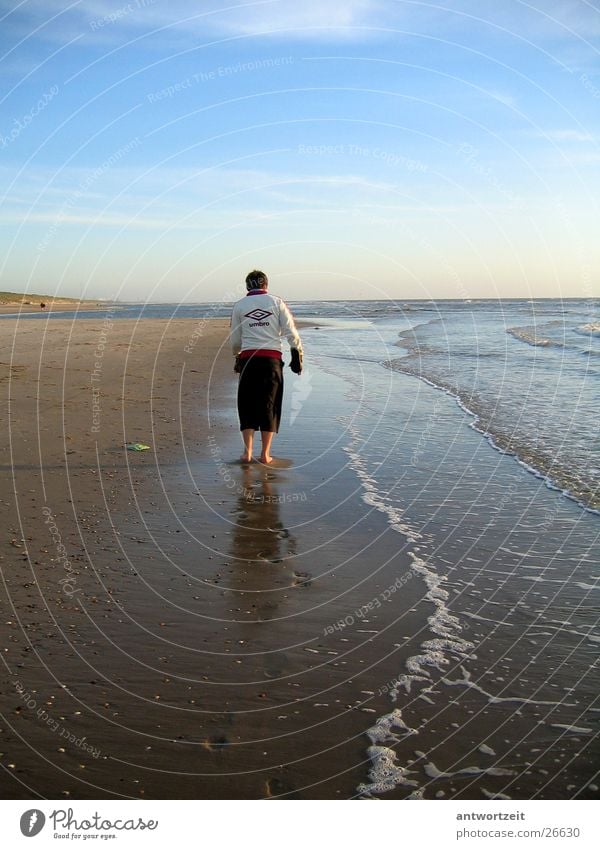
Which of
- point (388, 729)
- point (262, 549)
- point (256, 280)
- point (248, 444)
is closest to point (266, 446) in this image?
point (248, 444)

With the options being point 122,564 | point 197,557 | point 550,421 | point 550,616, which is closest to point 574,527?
point 550,616

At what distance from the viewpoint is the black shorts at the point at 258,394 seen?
929 cm

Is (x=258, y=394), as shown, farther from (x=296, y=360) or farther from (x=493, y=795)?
(x=493, y=795)

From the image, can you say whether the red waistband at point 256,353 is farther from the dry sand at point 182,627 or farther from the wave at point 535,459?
the wave at point 535,459

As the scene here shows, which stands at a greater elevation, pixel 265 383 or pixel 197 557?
pixel 265 383

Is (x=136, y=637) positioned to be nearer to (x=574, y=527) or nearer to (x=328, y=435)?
(x=574, y=527)

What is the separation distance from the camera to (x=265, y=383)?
938cm

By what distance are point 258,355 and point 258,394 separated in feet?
1.56

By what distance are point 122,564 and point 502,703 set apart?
291 cm

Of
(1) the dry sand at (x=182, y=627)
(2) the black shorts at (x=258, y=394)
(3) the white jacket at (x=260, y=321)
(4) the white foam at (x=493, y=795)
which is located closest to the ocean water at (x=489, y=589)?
(4) the white foam at (x=493, y=795)

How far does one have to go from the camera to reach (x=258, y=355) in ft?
30.7
